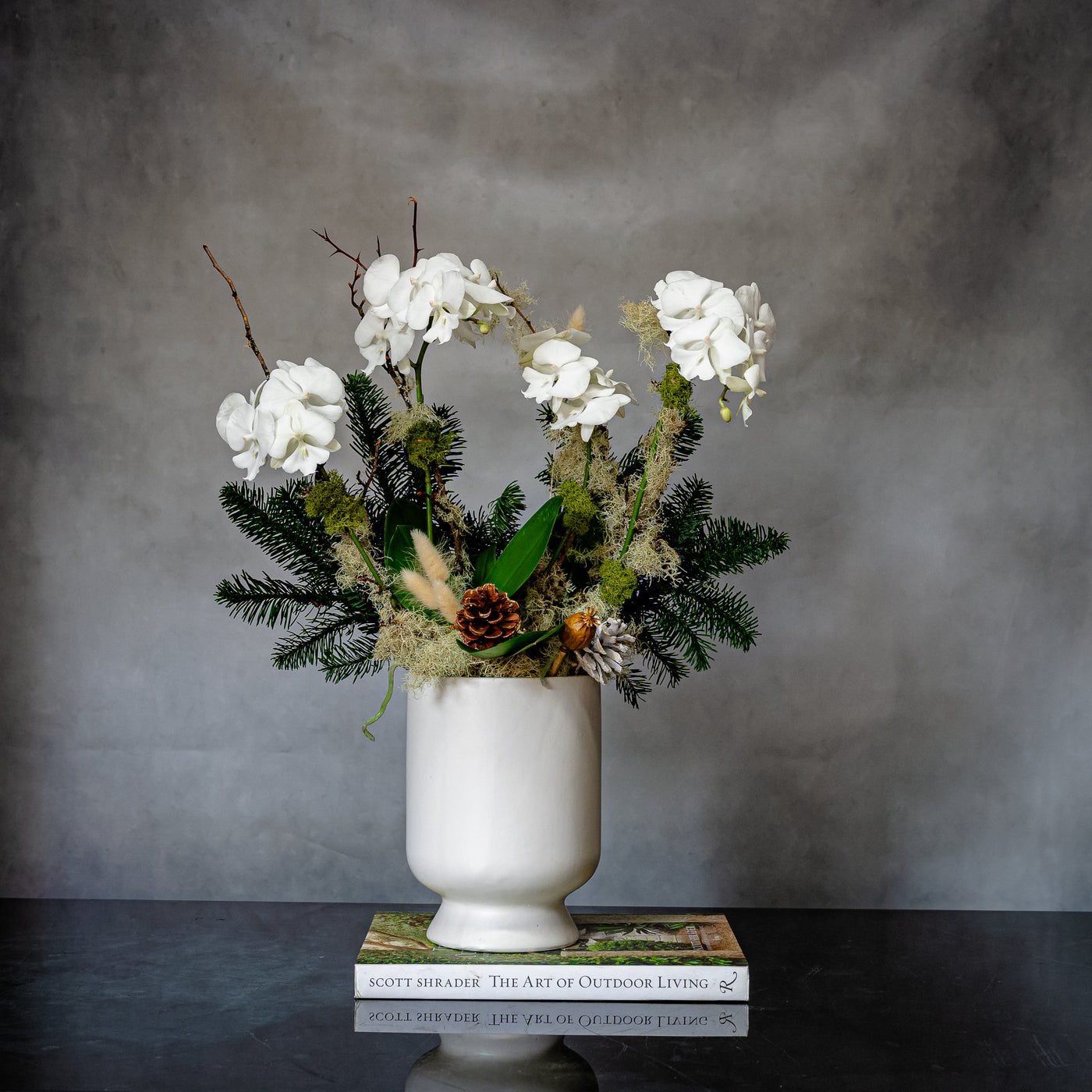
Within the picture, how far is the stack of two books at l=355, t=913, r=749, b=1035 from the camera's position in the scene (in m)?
0.87

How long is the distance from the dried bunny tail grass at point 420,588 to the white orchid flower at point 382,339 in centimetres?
18

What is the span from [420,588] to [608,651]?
156mm

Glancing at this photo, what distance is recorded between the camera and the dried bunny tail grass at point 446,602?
2.89 feet

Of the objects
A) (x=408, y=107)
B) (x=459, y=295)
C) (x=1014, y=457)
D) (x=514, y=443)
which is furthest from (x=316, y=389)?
(x=1014, y=457)

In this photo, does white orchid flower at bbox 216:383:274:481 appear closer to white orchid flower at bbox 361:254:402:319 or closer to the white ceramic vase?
white orchid flower at bbox 361:254:402:319

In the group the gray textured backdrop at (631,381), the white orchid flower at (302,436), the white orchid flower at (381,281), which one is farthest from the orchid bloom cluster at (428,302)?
the gray textured backdrop at (631,381)

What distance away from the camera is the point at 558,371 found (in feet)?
2.99

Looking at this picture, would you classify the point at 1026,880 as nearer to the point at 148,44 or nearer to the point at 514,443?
the point at 514,443

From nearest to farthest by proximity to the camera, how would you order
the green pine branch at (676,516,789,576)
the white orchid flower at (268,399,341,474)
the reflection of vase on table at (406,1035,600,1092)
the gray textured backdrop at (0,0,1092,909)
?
1. the reflection of vase on table at (406,1035,600,1092)
2. the white orchid flower at (268,399,341,474)
3. the green pine branch at (676,516,789,576)
4. the gray textured backdrop at (0,0,1092,909)

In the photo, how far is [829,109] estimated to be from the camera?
1596 millimetres

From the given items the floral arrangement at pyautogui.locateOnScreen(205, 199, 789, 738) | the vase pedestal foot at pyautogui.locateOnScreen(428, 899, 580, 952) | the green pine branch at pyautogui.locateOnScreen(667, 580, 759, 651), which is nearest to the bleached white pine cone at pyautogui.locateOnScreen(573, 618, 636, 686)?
the floral arrangement at pyautogui.locateOnScreen(205, 199, 789, 738)

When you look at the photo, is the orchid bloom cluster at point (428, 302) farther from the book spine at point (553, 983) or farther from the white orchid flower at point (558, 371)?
the book spine at point (553, 983)

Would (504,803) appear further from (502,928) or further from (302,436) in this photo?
(302,436)

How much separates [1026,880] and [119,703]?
127cm
